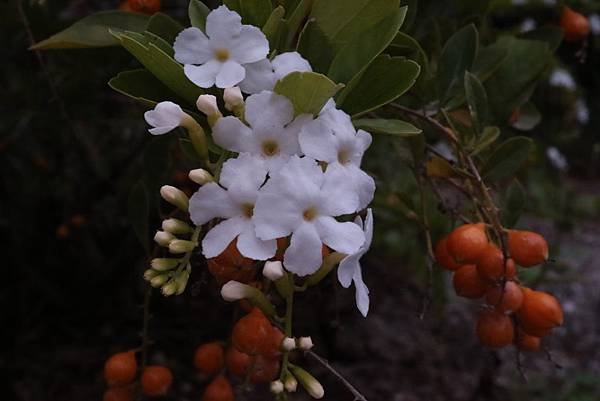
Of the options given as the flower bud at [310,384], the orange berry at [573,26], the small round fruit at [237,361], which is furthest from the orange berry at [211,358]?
the orange berry at [573,26]

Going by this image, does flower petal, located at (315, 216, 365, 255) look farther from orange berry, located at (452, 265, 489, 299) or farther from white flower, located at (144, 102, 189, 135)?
orange berry, located at (452, 265, 489, 299)

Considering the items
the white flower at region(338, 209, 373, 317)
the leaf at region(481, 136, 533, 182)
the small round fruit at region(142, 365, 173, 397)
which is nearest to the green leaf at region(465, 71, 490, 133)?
the leaf at region(481, 136, 533, 182)

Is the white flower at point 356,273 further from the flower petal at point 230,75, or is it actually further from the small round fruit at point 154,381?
the small round fruit at point 154,381

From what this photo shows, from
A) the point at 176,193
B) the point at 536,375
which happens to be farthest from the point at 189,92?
the point at 536,375

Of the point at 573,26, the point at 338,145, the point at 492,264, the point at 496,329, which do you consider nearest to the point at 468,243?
the point at 492,264

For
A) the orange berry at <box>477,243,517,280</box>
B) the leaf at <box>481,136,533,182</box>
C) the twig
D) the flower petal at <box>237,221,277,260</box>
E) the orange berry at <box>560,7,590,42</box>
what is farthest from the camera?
the orange berry at <box>560,7,590,42</box>

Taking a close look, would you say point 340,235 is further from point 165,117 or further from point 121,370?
point 121,370

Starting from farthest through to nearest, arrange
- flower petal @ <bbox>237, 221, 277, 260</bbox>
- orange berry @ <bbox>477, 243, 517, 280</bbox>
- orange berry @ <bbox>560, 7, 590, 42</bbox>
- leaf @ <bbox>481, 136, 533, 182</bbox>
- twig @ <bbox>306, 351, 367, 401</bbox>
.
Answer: orange berry @ <bbox>560, 7, 590, 42</bbox>
leaf @ <bbox>481, 136, 533, 182</bbox>
orange berry @ <bbox>477, 243, 517, 280</bbox>
twig @ <bbox>306, 351, 367, 401</bbox>
flower petal @ <bbox>237, 221, 277, 260</bbox>
